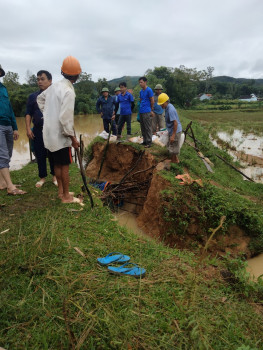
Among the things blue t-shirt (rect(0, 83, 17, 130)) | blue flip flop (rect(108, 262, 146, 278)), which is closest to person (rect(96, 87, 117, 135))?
blue t-shirt (rect(0, 83, 17, 130))

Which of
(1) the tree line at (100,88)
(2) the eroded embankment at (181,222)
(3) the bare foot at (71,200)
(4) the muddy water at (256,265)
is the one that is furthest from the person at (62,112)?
(1) the tree line at (100,88)

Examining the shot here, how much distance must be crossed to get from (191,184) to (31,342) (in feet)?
12.1

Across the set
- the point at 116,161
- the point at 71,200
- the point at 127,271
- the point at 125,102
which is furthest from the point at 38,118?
the point at 125,102

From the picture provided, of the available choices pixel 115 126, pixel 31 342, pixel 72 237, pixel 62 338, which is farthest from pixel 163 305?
pixel 115 126

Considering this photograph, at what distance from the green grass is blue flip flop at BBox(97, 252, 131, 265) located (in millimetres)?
92

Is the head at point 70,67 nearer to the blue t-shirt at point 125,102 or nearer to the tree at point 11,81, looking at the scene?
the blue t-shirt at point 125,102

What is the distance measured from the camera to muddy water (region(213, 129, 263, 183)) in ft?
28.9

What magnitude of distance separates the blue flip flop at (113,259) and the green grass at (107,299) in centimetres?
9

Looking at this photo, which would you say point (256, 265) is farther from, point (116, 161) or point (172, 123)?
point (116, 161)

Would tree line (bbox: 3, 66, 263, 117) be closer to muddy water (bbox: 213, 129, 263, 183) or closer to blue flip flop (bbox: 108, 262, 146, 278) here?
muddy water (bbox: 213, 129, 263, 183)

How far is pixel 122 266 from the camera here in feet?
7.45

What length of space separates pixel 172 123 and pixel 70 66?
273 cm

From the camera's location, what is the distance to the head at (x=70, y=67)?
309 cm

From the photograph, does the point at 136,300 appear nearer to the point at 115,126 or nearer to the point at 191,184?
the point at 191,184
